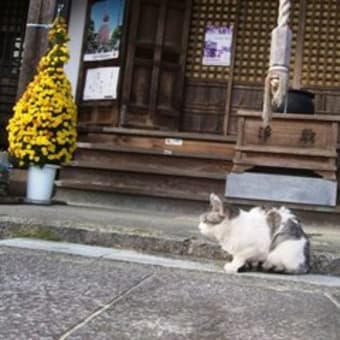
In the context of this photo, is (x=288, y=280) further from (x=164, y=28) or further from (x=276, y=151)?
(x=164, y=28)

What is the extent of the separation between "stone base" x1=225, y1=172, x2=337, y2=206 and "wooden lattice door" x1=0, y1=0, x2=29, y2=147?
15.6 feet

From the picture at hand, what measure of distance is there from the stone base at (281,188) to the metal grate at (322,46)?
2.64 m

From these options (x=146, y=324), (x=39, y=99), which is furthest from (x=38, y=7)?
(x=146, y=324)

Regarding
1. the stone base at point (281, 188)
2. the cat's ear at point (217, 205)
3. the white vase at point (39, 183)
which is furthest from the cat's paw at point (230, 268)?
the white vase at point (39, 183)

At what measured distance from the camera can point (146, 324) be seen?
2555 millimetres

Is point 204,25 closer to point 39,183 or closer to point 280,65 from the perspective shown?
point 39,183

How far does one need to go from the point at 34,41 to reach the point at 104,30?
1.56m

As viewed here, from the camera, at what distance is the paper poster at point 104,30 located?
834 cm

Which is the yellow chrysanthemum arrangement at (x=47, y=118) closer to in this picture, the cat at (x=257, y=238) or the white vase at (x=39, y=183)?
the white vase at (x=39, y=183)

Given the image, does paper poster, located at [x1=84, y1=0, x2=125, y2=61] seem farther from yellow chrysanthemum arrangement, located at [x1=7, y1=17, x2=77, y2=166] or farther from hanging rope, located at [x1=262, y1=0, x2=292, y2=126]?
hanging rope, located at [x1=262, y1=0, x2=292, y2=126]

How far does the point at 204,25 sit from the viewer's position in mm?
8523

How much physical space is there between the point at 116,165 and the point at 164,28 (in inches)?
94.9

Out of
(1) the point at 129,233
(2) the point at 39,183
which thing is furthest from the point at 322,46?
(1) the point at 129,233

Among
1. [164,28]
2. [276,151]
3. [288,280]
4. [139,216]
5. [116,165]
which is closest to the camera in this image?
[288,280]
